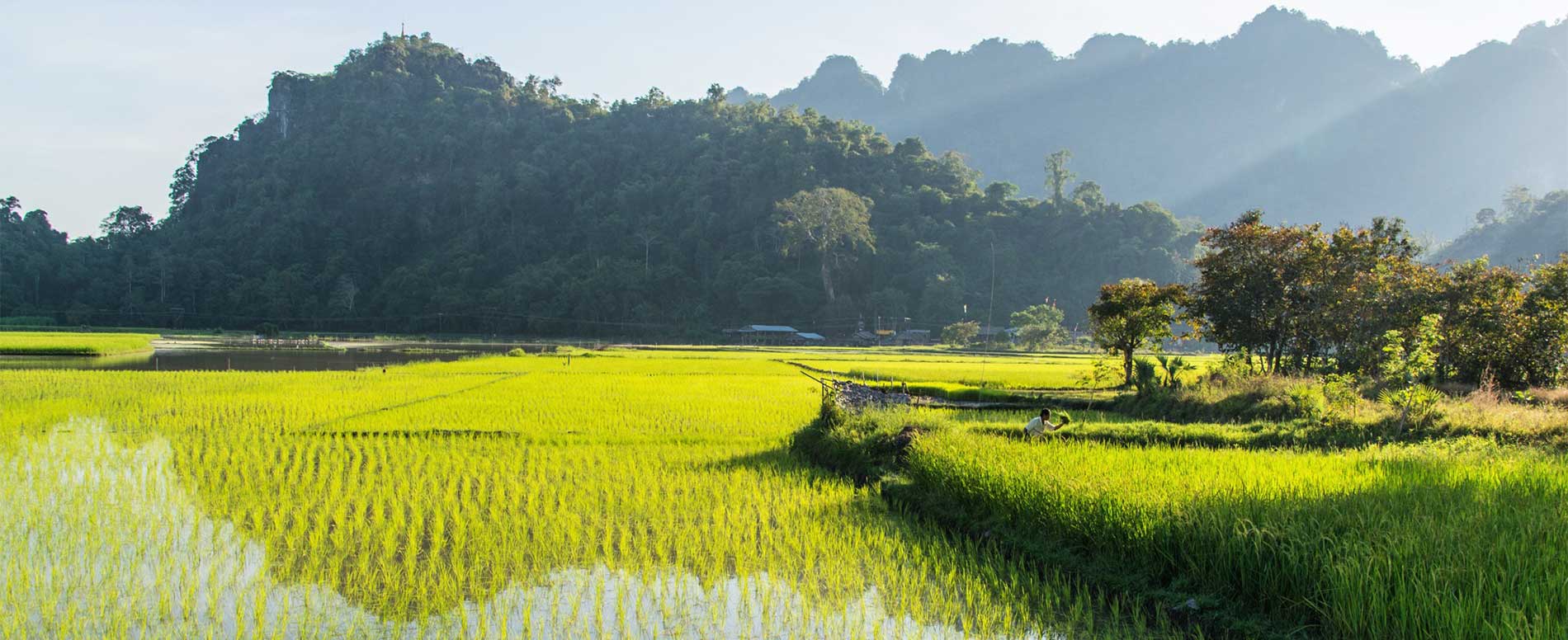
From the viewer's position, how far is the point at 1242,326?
16109 mm

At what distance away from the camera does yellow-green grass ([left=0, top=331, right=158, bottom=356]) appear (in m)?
31.3

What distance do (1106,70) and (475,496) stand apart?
679 feet

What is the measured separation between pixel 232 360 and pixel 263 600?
106 ft

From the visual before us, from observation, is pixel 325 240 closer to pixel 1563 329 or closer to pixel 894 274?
pixel 894 274

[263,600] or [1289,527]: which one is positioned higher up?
[1289,527]

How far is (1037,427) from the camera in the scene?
381 inches

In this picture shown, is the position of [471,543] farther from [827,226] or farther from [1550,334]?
[827,226]

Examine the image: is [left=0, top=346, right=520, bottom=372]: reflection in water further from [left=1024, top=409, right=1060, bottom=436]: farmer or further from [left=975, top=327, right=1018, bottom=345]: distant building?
[left=975, top=327, right=1018, bottom=345]: distant building

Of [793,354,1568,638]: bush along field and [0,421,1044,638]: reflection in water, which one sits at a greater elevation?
[793,354,1568,638]: bush along field

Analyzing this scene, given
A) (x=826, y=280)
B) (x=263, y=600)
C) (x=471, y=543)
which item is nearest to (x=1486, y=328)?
(x=471, y=543)

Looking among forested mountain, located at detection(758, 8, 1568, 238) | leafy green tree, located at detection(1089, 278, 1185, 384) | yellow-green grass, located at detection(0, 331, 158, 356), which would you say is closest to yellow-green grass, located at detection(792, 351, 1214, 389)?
leafy green tree, located at detection(1089, 278, 1185, 384)

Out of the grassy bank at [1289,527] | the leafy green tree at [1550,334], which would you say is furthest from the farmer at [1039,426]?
the leafy green tree at [1550,334]

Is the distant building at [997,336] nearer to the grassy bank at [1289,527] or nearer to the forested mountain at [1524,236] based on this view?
the forested mountain at [1524,236]

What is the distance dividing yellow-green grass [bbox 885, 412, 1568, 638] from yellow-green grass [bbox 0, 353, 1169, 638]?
432 mm
